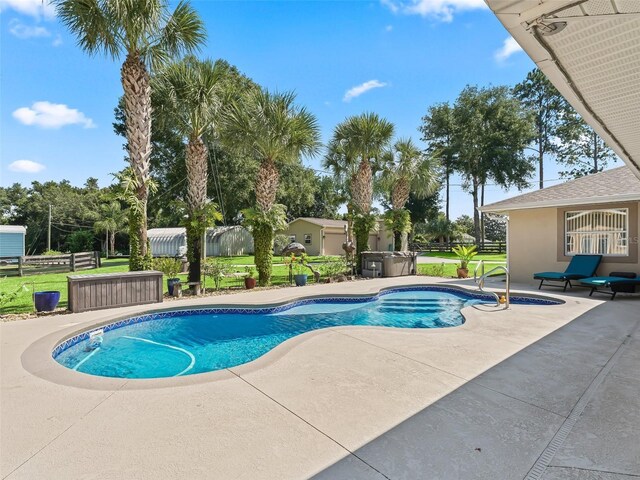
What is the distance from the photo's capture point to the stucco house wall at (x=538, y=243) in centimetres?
1145

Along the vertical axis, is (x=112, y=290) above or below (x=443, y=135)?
below

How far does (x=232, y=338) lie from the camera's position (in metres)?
7.07

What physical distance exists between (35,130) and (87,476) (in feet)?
68.0

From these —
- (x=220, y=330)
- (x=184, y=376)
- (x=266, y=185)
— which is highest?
(x=266, y=185)

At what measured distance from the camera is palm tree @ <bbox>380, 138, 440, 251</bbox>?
53.7ft

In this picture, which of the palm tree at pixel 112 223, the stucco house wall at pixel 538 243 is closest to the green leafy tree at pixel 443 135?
the stucco house wall at pixel 538 243

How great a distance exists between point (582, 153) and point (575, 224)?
34.6 metres

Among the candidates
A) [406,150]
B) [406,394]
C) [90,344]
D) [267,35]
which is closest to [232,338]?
[90,344]

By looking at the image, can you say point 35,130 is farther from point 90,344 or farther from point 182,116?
point 90,344

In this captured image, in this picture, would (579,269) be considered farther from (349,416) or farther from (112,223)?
(112,223)

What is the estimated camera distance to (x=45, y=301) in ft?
25.3

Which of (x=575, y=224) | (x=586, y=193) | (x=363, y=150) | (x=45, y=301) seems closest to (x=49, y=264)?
→ (x=45, y=301)

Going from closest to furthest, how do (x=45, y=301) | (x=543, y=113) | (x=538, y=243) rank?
1. (x=45, y=301)
2. (x=538, y=243)
3. (x=543, y=113)

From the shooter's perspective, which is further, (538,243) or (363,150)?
(363,150)
